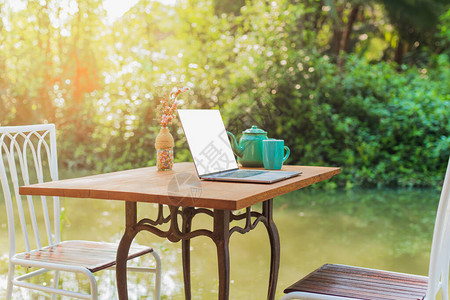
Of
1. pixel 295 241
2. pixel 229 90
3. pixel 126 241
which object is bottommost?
pixel 295 241

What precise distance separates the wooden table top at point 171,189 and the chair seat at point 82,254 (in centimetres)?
30

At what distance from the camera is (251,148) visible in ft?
7.22

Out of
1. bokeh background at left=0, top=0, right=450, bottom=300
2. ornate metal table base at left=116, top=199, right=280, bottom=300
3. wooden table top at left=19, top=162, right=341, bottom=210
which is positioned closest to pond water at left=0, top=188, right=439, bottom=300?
bokeh background at left=0, top=0, right=450, bottom=300

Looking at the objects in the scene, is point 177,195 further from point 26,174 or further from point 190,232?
point 26,174

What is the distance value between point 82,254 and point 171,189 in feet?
2.05

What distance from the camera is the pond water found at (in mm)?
2985

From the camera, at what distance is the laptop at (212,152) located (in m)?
1.83

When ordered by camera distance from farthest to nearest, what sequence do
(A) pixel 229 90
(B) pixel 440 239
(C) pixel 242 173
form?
(A) pixel 229 90 < (C) pixel 242 173 < (B) pixel 440 239

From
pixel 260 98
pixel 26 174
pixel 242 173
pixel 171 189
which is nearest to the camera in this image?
pixel 171 189

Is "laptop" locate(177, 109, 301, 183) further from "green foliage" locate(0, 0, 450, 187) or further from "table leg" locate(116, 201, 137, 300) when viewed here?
"green foliage" locate(0, 0, 450, 187)

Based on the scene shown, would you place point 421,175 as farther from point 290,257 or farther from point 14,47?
point 14,47

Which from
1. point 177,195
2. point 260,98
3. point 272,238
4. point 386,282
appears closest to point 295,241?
point 272,238

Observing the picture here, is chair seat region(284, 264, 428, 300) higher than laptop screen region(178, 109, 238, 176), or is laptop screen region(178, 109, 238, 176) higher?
laptop screen region(178, 109, 238, 176)

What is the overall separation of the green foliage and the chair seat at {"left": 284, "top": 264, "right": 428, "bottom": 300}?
4.77 m
